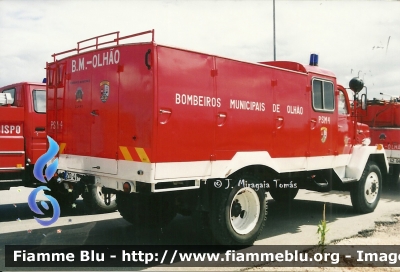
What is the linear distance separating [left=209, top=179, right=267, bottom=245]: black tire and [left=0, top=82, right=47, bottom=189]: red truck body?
12.4 feet

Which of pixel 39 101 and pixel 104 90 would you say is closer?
pixel 104 90

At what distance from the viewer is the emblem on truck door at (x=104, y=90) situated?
16.8 ft

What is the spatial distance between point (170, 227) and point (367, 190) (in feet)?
12.9

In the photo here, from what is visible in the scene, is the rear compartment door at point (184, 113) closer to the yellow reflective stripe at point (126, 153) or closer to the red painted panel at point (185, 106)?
the red painted panel at point (185, 106)

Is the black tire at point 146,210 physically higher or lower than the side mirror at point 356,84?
lower

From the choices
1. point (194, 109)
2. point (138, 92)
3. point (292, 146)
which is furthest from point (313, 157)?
point (138, 92)

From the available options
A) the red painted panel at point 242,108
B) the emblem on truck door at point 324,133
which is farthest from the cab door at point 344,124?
the red painted panel at point 242,108

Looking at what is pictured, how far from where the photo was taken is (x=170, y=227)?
272 inches

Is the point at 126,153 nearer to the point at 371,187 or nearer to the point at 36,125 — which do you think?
the point at 36,125

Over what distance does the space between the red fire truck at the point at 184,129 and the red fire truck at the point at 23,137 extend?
1530 mm

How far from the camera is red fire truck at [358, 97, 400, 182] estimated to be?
10477 millimetres

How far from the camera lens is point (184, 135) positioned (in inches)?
190

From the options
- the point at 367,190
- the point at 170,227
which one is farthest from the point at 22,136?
the point at 367,190

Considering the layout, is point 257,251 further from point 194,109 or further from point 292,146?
point 194,109
